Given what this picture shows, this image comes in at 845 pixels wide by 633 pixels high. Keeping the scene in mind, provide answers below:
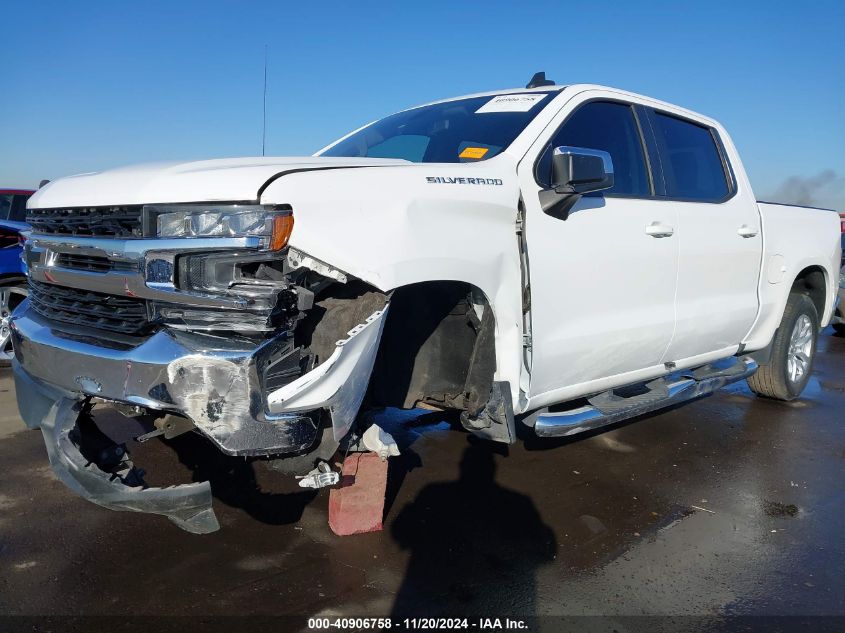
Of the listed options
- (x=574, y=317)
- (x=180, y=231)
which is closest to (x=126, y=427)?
(x=180, y=231)

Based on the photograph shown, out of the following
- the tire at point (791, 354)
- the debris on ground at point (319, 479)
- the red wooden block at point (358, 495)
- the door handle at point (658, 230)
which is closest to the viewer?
the debris on ground at point (319, 479)

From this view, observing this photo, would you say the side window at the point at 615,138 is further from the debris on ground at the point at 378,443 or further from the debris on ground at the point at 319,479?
the debris on ground at the point at 319,479

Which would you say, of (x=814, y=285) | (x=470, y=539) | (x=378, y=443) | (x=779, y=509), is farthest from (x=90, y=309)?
(x=814, y=285)

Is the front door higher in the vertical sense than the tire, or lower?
higher

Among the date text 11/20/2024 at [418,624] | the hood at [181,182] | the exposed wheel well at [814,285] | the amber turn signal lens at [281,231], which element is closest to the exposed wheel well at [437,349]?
the hood at [181,182]

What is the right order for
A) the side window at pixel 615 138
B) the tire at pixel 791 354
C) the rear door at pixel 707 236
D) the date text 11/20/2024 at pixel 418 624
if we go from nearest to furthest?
the date text 11/20/2024 at pixel 418 624, the side window at pixel 615 138, the rear door at pixel 707 236, the tire at pixel 791 354

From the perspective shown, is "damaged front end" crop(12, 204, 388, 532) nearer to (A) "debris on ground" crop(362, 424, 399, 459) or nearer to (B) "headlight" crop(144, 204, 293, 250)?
(B) "headlight" crop(144, 204, 293, 250)

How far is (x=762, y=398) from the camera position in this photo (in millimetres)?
6336

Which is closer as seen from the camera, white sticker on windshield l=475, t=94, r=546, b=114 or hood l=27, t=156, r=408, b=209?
hood l=27, t=156, r=408, b=209

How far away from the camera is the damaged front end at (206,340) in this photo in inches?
90.7

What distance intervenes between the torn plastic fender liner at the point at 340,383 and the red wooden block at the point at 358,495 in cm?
65

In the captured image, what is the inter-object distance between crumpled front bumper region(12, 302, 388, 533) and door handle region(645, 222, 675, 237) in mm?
1959

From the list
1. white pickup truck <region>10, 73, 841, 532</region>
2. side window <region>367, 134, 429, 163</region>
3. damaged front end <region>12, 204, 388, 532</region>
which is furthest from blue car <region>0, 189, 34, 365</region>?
damaged front end <region>12, 204, 388, 532</region>

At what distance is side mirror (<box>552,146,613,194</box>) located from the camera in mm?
3086
